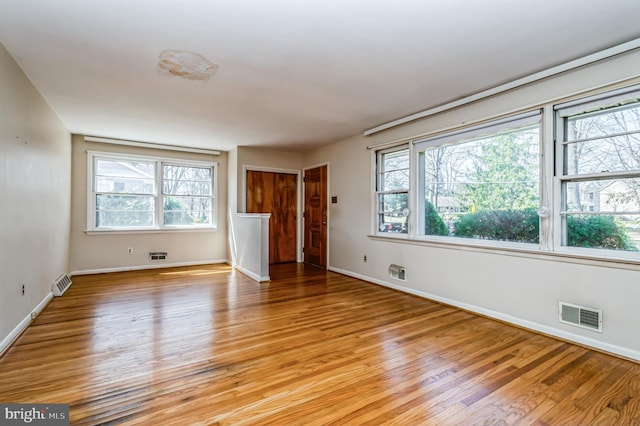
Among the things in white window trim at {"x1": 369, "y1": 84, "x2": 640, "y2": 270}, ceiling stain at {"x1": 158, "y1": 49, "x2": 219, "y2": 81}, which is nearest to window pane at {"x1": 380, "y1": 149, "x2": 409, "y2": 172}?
white window trim at {"x1": 369, "y1": 84, "x2": 640, "y2": 270}

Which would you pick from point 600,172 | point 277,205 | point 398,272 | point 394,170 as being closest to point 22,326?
point 398,272

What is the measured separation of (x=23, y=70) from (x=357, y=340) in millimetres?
3814

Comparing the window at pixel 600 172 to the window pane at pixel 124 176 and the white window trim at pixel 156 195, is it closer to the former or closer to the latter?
the white window trim at pixel 156 195

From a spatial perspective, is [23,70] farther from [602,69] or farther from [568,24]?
[602,69]

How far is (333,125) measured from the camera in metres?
4.54

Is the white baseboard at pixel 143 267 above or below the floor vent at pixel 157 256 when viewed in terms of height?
below

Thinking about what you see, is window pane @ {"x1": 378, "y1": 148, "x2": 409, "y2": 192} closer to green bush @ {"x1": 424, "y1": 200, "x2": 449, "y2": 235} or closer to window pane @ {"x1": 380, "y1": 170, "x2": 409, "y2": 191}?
window pane @ {"x1": 380, "y1": 170, "x2": 409, "y2": 191}

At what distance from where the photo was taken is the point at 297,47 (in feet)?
7.80

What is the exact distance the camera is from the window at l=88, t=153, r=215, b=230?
5.36 m

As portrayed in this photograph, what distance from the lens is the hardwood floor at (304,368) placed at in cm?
169

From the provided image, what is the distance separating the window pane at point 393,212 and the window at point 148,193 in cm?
Result: 355

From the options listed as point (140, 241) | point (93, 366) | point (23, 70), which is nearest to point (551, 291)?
point (93, 366)

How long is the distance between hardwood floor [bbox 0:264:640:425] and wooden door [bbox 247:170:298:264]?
289 cm

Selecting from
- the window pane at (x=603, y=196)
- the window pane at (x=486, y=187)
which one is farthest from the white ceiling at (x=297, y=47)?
the window pane at (x=603, y=196)
